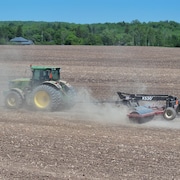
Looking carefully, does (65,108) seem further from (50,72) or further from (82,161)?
(82,161)

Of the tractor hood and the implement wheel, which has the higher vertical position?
the tractor hood

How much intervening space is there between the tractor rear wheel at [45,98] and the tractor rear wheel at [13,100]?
58cm

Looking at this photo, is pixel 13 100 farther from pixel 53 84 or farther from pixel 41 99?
pixel 53 84

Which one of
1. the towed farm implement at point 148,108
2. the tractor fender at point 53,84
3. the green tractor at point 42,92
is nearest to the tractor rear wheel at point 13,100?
the green tractor at point 42,92

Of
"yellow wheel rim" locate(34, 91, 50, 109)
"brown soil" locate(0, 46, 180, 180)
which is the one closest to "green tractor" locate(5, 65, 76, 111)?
"yellow wheel rim" locate(34, 91, 50, 109)

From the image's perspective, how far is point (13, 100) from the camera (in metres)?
16.0

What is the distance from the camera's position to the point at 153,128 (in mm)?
12758

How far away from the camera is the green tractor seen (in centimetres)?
1531

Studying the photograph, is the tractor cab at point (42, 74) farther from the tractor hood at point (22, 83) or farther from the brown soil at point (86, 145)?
the brown soil at point (86, 145)

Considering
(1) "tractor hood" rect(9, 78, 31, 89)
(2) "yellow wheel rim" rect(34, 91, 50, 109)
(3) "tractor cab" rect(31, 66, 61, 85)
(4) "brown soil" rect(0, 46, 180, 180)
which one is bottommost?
(4) "brown soil" rect(0, 46, 180, 180)

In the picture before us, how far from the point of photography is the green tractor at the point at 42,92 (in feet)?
50.2

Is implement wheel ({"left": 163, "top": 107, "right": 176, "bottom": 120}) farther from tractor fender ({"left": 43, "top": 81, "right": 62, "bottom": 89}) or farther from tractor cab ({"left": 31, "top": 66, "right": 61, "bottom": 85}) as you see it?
tractor cab ({"left": 31, "top": 66, "right": 61, "bottom": 85})

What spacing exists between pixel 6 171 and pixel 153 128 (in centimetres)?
510

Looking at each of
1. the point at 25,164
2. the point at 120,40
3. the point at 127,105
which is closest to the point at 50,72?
the point at 127,105
